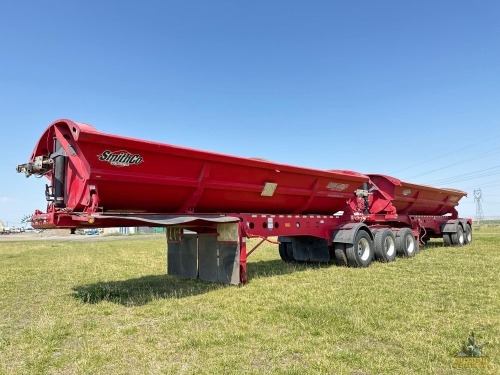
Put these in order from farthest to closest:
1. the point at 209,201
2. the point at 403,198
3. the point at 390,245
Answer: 1. the point at 403,198
2. the point at 390,245
3. the point at 209,201

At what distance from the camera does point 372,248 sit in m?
11.8

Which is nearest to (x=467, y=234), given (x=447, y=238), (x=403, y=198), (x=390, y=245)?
(x=447, y=238)

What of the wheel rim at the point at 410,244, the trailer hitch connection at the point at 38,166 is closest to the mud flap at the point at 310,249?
the wheel rim at the point at 410,244

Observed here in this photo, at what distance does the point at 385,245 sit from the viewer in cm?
1239

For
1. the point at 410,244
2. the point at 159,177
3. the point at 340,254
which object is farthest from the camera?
the point at 410,244

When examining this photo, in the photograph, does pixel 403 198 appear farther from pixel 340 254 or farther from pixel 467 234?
pixel 467 234

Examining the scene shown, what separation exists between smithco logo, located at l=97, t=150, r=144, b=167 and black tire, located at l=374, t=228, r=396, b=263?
8001 mm

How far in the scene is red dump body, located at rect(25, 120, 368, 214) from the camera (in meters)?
6.70

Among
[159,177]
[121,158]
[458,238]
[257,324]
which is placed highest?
[121,158]

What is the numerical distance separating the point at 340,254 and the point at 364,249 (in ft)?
3.02

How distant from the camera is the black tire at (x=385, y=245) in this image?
39.7ft

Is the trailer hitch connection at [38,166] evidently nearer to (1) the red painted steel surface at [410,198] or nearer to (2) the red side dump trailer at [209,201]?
(2) the red side dump trailer at [209,201]

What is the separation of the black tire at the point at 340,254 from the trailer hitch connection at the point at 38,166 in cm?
763

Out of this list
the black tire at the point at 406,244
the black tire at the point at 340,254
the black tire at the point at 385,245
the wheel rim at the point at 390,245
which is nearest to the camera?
the black tire at the point at 340,254
